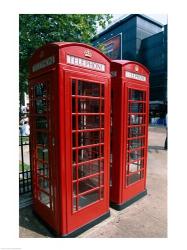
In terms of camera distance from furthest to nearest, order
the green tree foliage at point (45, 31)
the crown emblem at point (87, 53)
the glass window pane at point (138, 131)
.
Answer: the green tree foliage at point (45, 31) < the glass window pane at point (138, 131) < the crown emblem at point (87, 53)

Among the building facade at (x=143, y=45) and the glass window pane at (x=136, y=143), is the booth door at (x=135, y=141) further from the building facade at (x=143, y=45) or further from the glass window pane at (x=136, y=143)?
the building facade at (x=143, y=45)

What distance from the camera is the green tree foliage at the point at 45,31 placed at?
17.0ft

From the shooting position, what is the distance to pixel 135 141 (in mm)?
3994

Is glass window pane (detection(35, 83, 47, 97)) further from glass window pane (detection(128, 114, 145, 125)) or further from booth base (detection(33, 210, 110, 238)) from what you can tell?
booth base (detection(33, 210, 110, 238))

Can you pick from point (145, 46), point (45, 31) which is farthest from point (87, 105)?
point (145, 46)

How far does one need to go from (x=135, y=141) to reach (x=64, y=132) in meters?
1.86

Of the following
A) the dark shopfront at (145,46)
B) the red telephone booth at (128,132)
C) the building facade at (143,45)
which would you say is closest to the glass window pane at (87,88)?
the red telephone booth at (128,132)

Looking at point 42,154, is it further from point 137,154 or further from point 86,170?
point 137,154

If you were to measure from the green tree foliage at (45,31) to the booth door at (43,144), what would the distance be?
8.97ft

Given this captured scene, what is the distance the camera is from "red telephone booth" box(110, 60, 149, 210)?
11.2ft

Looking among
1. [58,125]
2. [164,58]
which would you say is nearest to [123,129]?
[58,125]

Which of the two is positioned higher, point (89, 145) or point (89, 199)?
point (89, 145)

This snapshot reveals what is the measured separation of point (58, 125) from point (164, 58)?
2601 cm

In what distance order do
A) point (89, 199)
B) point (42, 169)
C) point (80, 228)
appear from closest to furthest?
point (80, 228)
point (42, 169)
point (89, 199)
